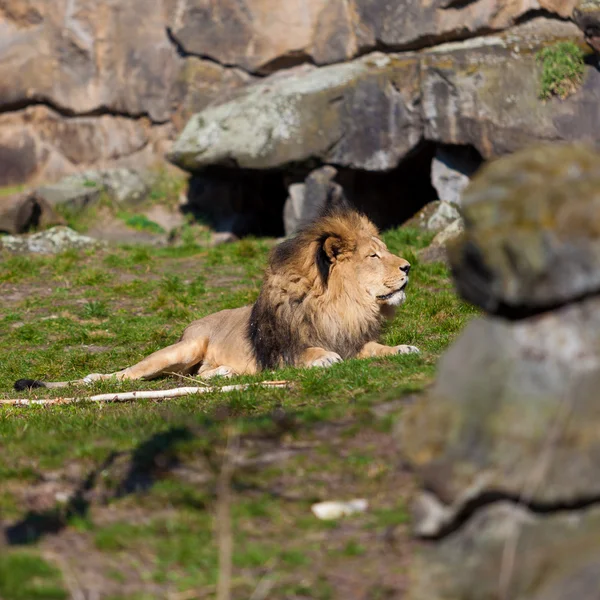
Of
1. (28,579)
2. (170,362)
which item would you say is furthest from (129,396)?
(28,579)

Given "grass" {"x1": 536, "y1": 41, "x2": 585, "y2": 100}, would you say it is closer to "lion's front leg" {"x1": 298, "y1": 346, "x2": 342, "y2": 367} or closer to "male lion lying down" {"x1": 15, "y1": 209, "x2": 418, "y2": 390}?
"male lion lying down" {"x1": 15, "y1": 209, "x2": 418, "y2": 390}

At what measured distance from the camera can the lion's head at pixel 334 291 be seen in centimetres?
887

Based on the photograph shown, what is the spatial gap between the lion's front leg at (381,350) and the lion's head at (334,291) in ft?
0.24

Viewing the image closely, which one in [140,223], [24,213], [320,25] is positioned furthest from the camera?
[140,223]

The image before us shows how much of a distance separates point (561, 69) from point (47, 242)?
7.78m

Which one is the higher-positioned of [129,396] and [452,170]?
[129,396]

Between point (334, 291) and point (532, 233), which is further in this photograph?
point (334, 291)

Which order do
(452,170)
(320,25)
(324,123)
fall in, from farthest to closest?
(320,25) → (324,123) → (452,170)

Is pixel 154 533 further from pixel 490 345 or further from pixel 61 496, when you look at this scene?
pixel 490 345

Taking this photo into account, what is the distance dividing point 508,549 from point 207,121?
1369 centimetres

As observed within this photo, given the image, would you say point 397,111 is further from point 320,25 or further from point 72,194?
point 72,194

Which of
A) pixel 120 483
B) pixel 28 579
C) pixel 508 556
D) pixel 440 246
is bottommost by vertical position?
pixel 440 246

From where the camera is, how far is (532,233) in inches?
144

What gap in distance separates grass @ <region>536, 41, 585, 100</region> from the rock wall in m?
0.87
